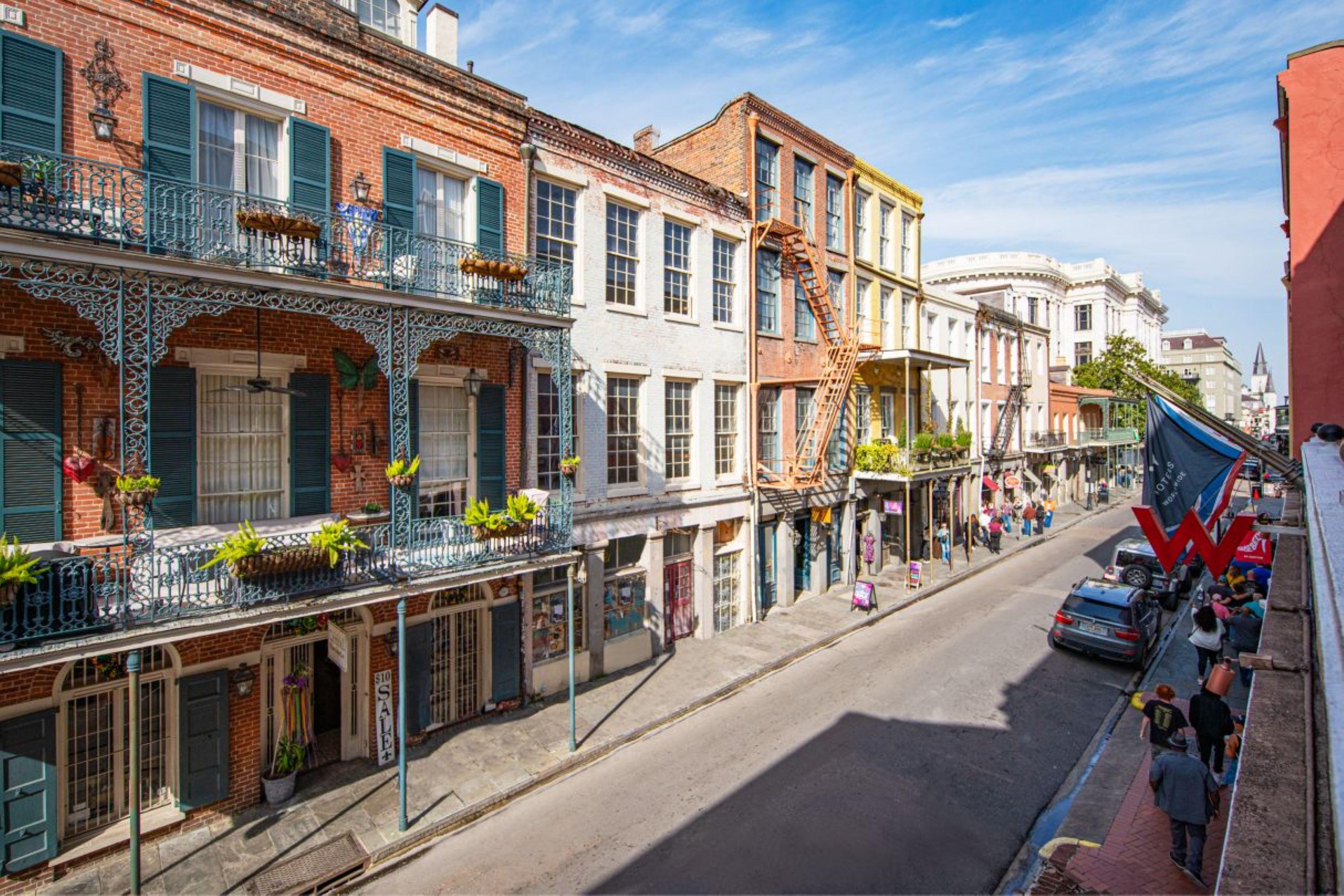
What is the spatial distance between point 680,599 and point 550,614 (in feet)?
13.5

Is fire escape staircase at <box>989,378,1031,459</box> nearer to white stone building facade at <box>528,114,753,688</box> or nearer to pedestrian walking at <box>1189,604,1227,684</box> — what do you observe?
pedestrian walking at <box>1189,604,1227,684</box>

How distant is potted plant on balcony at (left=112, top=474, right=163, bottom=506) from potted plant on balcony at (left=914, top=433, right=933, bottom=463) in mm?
20149

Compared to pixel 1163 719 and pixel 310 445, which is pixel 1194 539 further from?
pixel 310 445

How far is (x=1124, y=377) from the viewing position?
42906mm

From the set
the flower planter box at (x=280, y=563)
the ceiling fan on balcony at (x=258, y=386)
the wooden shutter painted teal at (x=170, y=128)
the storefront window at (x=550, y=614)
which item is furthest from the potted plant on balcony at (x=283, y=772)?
the wooden shutter painted teal at (x=170, y=128)

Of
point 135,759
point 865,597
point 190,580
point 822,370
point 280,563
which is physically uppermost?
point 822,370

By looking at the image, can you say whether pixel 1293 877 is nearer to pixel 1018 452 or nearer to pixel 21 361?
pixel 21 361

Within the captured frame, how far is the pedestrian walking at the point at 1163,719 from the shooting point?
9.38 m

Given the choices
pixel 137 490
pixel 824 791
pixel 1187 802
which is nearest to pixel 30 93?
pixel 137 490

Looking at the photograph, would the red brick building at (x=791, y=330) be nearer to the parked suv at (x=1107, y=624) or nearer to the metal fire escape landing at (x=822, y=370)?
the metal fire escape landing at (x=822, y=370)

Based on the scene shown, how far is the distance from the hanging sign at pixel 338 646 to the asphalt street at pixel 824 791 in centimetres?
312

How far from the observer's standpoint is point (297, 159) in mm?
10148

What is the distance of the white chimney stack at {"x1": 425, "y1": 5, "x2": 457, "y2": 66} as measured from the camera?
1213 cm

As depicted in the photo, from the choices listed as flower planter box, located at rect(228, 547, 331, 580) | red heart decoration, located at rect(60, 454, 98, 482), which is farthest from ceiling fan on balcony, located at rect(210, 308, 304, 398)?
flower planter box, located at rect(228, 547, 331, 580)
